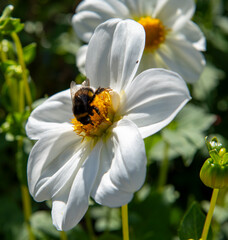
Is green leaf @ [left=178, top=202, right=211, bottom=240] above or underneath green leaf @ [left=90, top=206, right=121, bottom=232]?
above

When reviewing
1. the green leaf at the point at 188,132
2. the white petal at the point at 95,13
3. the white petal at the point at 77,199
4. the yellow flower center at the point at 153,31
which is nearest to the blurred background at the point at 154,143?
the green leaf at the point at 188,132

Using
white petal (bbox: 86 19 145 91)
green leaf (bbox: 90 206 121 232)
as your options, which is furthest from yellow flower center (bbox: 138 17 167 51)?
green leaf (bbox: 90 206 121 232)

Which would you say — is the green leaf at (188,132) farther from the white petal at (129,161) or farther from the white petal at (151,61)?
the white petal at (129,161)

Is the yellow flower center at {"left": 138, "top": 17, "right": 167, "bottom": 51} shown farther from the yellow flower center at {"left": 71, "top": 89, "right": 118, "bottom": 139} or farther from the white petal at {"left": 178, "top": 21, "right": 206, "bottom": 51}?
the yellow flower center at {"left": 71, "top": 89, "right": 118, "bottom": 139}

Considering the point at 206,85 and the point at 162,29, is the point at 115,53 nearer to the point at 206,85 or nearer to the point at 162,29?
the point at 162,29

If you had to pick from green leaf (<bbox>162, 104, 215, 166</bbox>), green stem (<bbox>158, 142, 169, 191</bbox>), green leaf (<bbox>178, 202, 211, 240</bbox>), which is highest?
green leaf (<bbox>178, 202, 211, 240</bbox>)

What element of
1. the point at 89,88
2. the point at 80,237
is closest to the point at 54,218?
the point at 89,88

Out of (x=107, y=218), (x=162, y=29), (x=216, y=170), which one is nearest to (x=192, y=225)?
(x=216, y=170)

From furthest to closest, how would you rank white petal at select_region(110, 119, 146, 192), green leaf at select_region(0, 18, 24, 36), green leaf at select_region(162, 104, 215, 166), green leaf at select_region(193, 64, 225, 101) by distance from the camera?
green leaf at select_region(193, 64, 225, 101)
green leaf at select_region(162, 104, 215, 166)
green leaf at select_region(0, 18, 24, 36)
white petal at select_region(110, 119, 146, 192)
